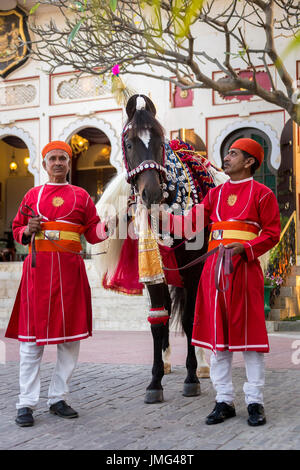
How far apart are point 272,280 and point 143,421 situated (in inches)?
258

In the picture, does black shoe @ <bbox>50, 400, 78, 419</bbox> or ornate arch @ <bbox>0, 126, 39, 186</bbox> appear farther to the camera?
ornate arch @ <bbox>0, 126, 39, 186</bbox>

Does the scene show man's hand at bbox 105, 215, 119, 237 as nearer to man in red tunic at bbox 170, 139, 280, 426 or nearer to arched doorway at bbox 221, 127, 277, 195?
man in red tunic at bbox 170, 139, 280, 426

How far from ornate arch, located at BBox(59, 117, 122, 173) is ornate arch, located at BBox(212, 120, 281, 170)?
2.35 metres

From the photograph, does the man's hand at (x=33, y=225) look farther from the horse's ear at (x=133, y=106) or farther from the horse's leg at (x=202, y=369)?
the horse's leg at (x=202, y=369)

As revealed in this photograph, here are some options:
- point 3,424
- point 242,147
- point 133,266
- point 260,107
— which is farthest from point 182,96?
point 3,424

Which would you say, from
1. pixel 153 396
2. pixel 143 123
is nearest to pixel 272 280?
pixel 153 396

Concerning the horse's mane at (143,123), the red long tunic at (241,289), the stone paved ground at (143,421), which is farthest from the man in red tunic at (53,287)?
the red long tunic at (241,289)

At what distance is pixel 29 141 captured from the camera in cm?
1388

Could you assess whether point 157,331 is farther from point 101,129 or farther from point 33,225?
point 101,129

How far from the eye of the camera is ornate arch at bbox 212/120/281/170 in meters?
11.5

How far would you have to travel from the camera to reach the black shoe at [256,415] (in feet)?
10.8

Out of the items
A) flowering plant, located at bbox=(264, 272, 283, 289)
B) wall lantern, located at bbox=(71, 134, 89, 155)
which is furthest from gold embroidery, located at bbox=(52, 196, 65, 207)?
wall lantern, located at bbox=(71, 134, 89, 155)

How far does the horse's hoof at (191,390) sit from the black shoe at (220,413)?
0.77 m

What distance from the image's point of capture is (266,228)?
11.4ft
